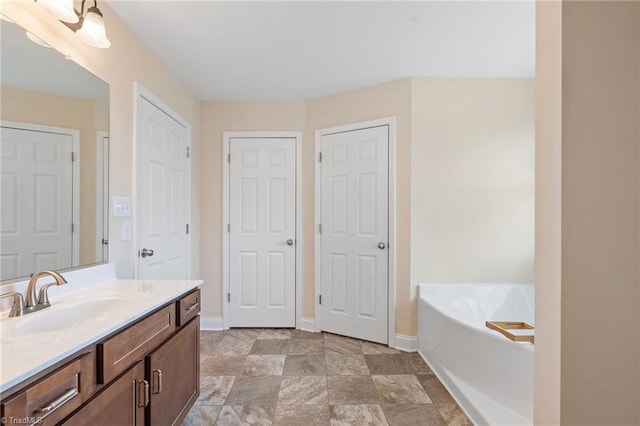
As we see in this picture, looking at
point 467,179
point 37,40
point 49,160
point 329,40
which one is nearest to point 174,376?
point 49,160

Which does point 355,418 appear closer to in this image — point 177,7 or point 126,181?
point 126,181

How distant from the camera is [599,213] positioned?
715mm

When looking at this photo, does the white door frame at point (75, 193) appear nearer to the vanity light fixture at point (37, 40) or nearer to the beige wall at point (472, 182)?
the vanity light fixture at point (37, 40)

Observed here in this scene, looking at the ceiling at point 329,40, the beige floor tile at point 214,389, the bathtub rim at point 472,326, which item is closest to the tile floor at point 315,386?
the beige floor tile at point 214,389

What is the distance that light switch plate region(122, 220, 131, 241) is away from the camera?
1.83m

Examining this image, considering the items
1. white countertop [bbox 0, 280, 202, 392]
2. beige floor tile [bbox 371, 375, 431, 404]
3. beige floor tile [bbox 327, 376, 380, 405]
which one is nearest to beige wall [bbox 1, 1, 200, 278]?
white countertop [bbox 0, 280, 202, 392]

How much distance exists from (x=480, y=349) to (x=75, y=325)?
1955mm

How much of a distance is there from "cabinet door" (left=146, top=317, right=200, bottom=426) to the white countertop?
0.22m

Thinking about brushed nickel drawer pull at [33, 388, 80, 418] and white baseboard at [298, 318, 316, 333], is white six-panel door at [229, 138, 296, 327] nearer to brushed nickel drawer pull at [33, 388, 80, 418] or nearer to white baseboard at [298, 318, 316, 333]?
white baseboard at [298, 318, 316, 333]

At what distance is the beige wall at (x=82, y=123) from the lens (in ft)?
4.08

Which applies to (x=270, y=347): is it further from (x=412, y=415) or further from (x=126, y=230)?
(x=126, y=230)

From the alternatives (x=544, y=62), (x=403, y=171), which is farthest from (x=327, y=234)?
(x=544, y=62)

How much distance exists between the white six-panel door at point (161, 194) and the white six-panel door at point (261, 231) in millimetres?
508

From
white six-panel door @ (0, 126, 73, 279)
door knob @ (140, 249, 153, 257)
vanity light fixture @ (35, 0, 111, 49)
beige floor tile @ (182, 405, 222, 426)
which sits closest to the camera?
white six-panel door @ (0, 126, 73, 279)
